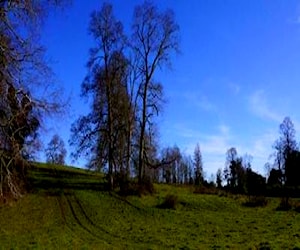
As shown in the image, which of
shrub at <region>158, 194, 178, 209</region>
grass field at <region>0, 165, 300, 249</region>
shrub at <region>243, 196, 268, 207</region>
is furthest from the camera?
shrub at <region>243, 196, 268, 207</region>

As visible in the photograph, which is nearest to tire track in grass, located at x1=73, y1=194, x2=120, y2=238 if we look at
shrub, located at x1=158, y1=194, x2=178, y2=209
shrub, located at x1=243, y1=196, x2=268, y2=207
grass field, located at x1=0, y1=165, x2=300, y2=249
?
grass field, located at x1=0, y1=165, x2=300, y2=249

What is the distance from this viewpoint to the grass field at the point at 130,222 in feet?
82.2

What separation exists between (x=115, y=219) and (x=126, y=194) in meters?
11.4

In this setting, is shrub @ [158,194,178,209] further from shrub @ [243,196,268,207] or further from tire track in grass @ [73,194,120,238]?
shrub @ [243,196,268,207]

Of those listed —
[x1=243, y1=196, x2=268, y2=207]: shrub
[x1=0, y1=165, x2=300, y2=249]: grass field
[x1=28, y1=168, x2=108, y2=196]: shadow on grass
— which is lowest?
[x1=0, y1=165, x2=300, y2=249]: grass field

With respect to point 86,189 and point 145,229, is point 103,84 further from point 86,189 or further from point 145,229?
point 145,229

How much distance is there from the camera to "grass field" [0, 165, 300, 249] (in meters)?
25.0

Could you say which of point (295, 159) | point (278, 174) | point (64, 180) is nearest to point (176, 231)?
point (64, 180)

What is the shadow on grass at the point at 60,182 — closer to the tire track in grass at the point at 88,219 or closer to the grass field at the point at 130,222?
the grass field at the point at 130,222

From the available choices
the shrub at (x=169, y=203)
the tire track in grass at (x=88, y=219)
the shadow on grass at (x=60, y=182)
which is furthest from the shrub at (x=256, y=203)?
the tire track in grass at (x=88, y=219)

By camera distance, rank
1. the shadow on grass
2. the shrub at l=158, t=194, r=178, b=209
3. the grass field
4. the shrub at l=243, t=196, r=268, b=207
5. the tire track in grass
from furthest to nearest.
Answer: the shadow on grass, the shrub at l=243, t=196, r=268, b=207, the shrub at l=158, t=194, r=178, b=209, the tire track in grass, the grass field

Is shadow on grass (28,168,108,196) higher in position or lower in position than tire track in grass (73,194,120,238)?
higher

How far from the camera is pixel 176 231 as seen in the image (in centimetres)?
3062

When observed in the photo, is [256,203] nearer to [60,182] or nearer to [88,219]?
[88,219]
